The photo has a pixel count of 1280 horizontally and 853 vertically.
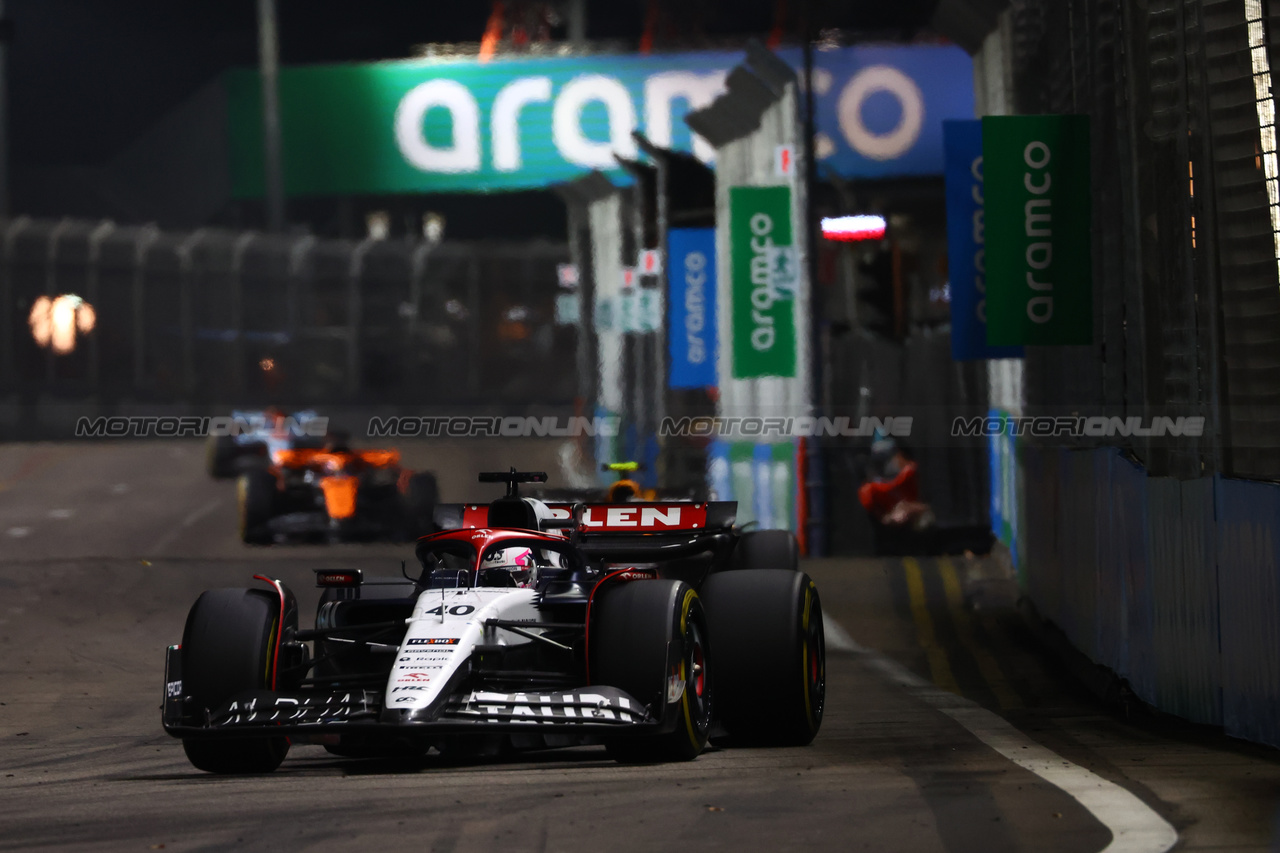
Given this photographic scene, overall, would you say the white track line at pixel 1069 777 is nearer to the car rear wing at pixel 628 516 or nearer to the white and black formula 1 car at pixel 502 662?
the white and black formula 1 car at pixel 502 662

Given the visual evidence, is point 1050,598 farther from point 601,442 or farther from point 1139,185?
point 601,442

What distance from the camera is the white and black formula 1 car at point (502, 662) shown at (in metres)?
7.48

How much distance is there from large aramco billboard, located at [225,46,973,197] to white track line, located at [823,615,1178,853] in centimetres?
4363

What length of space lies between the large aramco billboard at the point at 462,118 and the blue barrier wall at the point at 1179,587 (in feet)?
141

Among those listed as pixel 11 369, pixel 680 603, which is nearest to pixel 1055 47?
pixel 680 603

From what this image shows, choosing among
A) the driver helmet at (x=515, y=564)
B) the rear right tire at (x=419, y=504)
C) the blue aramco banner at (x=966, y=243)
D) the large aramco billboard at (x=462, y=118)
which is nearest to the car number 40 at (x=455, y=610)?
the driver helmet at (x=515, y=564)

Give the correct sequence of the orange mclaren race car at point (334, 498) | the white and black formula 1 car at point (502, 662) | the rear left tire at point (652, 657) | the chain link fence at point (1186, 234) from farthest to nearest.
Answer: the orange mclaren race car at point (334, 498), the chain link fence at point (1186, 234), the rear left tire at point (652, 657), the white and black formula 1 car at point (502, 662)

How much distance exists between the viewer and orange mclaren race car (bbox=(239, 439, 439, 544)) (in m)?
20.3

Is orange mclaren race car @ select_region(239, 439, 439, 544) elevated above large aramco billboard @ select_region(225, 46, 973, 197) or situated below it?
below

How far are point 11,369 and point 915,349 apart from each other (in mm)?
26524

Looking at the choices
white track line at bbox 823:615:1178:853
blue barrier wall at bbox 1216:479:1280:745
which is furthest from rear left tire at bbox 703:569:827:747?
blue barrier wall at bbox 1216:479:1280:745

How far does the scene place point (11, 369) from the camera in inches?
1644

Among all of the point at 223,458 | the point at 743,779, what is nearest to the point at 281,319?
the point at 223,458

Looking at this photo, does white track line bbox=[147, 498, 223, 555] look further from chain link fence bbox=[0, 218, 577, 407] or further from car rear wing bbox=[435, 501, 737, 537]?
chain link fence bbox=[0, 218, 577, 407]
